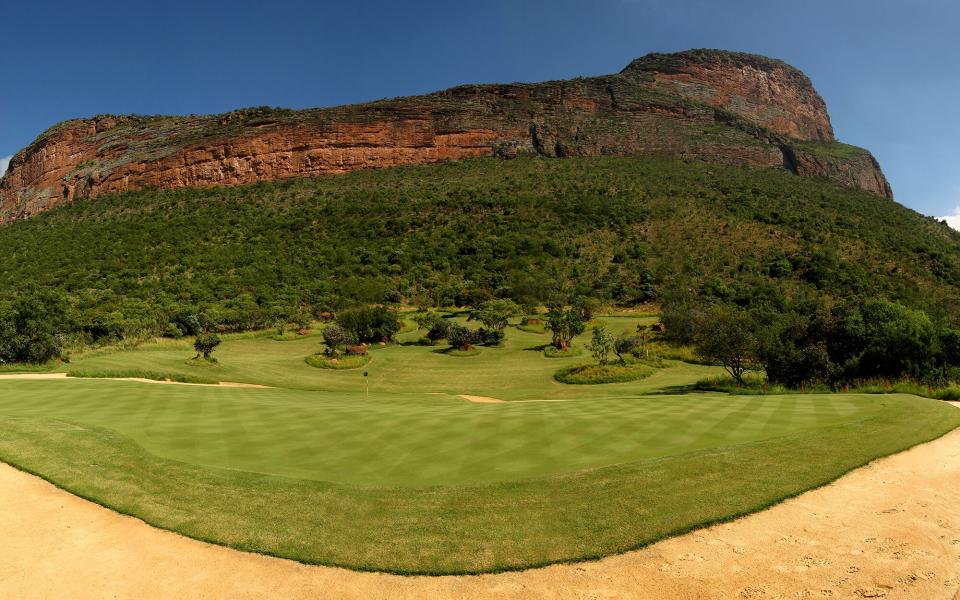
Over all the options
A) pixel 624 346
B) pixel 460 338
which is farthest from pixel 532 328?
pixel 624 346

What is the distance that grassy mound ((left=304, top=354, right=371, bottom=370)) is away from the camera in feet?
98.6

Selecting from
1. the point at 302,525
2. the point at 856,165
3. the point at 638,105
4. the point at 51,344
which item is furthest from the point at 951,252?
the point at 51,344

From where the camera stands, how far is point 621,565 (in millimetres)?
5488

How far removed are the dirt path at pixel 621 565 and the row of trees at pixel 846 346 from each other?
53.2 ft

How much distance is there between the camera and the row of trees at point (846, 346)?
19641 millimetres

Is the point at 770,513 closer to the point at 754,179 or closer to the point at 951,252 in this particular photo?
the point at 951,252

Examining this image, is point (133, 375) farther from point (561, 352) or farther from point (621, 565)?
point (621, 565)

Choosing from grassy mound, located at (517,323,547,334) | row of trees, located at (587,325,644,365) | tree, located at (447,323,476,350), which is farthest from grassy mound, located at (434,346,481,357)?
grassy mound, located at (517,323,547,334)

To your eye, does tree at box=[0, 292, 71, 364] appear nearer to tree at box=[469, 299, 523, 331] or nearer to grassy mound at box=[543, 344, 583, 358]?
tree at box=[469, 299, 523, 331]

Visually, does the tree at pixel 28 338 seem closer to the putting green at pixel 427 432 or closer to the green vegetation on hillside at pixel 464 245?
the green vegetation on hillside at pixel 464 245

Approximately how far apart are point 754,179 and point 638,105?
31122 mm

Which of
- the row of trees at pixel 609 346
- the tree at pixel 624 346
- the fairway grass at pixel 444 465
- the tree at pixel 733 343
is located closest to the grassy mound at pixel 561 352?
the row of trees at pixel 609 346

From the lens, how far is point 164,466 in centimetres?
891

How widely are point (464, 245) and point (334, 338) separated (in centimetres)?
3677
